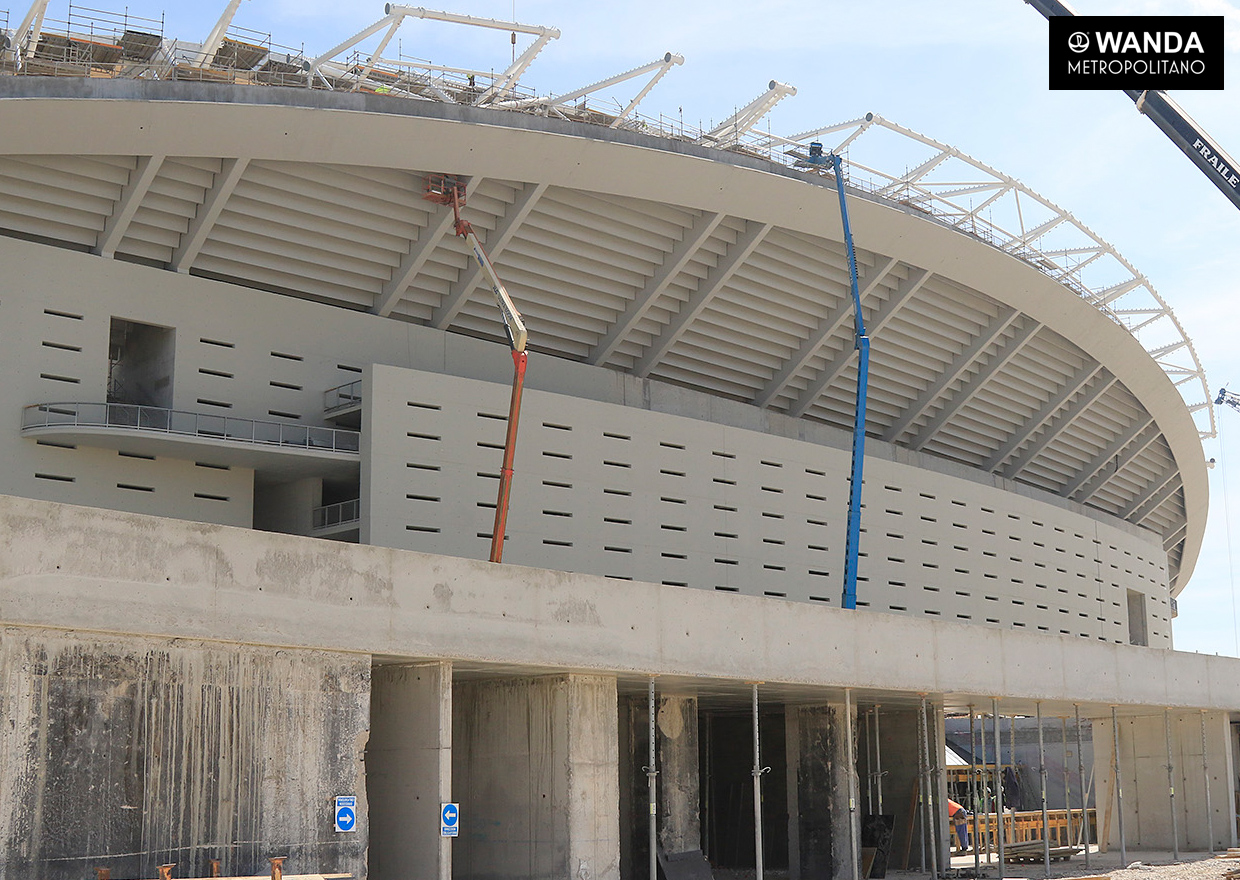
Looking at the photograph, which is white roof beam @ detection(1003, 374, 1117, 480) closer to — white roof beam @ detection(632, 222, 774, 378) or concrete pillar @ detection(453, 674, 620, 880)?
white roof beam @ detection(632, 222, 774, 378)

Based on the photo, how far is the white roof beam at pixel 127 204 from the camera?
933 inches

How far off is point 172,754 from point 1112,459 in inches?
1507

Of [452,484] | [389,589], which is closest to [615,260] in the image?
[452,484]

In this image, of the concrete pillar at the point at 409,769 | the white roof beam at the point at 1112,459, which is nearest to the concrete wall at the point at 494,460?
the white roof beam at the point at 1112,459

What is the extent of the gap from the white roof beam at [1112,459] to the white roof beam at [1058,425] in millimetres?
3141

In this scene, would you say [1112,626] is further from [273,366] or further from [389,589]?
[389,589]

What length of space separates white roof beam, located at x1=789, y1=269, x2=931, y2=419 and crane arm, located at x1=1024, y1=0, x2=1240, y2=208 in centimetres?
875

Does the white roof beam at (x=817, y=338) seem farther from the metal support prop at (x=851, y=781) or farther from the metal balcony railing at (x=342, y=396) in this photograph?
the metal support prop at (x=851, y=781)

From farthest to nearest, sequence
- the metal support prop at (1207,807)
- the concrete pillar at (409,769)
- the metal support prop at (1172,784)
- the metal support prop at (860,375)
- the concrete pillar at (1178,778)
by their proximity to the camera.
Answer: the metal support prop at (860,375) < the concrete pillar at (1178,778) < the metal support prop at (1207,807) < the metal support prop at (1172,784) < the concrete pillar at (409,769)

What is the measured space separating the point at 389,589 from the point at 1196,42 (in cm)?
1281

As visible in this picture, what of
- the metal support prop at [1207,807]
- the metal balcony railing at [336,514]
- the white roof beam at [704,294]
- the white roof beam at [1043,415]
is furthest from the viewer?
the white roof beam at [1043,415]

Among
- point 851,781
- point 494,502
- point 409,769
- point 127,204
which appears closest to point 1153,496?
point 494,502

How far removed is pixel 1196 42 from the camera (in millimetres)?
18000

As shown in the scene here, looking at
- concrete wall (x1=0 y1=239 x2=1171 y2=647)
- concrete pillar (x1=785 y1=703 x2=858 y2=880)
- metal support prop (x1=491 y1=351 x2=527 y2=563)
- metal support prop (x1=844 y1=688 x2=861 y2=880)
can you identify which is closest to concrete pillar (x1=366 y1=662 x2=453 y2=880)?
metal support prop (x1=844 y1=688 x2=861 y2=880)
